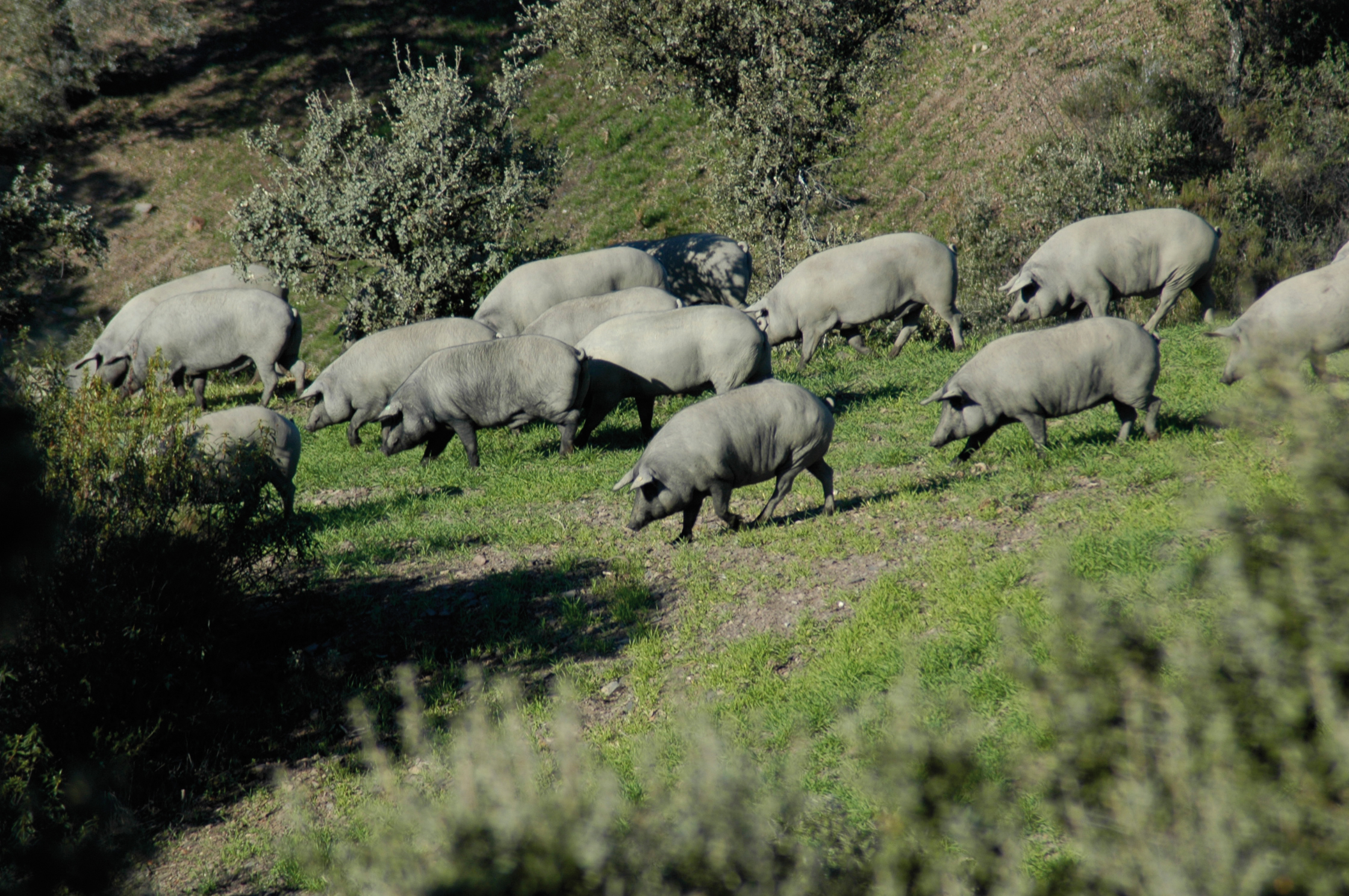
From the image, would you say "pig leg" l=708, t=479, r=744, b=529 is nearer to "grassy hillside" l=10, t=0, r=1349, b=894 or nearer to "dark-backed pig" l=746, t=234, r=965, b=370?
"grassy hillside" l=10, t=0, r=1349, b=894

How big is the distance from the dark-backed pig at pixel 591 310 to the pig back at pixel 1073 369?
16.9ft

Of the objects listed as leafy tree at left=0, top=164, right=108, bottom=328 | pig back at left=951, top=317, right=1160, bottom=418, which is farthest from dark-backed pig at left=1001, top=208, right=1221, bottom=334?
leafy tree at left=0, top=164, right=108, bottom=328

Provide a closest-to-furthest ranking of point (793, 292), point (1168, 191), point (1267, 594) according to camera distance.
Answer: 1. point (1267, 594)
2. point (793, 292)
3. point (1168, 191)

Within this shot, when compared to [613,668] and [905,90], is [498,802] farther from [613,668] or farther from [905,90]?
[905,90]

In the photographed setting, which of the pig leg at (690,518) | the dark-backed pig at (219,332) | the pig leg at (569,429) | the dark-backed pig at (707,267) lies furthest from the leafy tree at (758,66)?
the pig leg at (690,518)

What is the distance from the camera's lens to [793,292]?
49.2 ft

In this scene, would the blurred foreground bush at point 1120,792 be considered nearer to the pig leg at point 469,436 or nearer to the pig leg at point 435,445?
the pig leg at point 469,436

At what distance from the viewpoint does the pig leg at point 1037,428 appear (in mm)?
8812

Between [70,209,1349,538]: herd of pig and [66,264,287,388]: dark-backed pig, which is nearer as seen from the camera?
[70,209,1349,538]: herd of pig

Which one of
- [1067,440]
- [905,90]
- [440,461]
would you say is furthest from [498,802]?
[905,90]

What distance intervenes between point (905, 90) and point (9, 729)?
98.0 ft

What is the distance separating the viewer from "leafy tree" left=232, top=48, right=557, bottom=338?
1666 cm

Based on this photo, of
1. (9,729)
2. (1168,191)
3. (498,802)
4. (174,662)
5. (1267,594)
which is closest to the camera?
(1267,594)

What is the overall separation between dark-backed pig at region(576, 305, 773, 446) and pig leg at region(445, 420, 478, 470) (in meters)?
1.38
